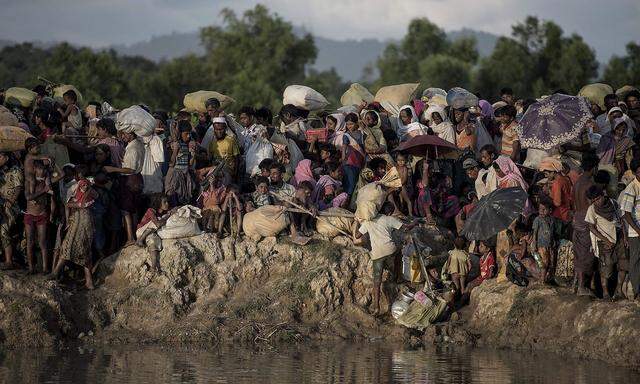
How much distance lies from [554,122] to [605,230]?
2029 mm

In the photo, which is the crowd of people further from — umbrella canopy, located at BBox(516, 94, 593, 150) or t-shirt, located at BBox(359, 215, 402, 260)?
umbrella canopy, located at BBox(516, 94, 593, 150)

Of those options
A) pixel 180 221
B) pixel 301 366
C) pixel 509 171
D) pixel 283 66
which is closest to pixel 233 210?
pixel 180 221

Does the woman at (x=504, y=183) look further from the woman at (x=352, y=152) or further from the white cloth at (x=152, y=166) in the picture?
the white cloth at (x=152, y=166)

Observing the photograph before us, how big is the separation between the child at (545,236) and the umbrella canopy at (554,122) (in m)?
1.01

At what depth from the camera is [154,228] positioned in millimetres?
16453

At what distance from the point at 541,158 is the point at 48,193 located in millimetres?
6921

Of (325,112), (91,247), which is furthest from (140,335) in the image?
(325,112)

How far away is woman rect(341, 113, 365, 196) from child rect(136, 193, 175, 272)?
103 inches

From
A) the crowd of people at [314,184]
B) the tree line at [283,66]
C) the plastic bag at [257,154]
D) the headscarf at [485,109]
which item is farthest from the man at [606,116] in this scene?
the tree line at [283,66]

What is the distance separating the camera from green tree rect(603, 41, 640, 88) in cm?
4650

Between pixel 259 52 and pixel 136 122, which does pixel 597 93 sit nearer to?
pixel 136 122

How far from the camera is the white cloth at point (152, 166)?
16734mm

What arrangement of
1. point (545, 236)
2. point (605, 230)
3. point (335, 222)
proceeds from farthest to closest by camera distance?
point (335, 222)
point (545, 236)
point (605, 230)

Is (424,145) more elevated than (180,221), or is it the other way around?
(424,145)
